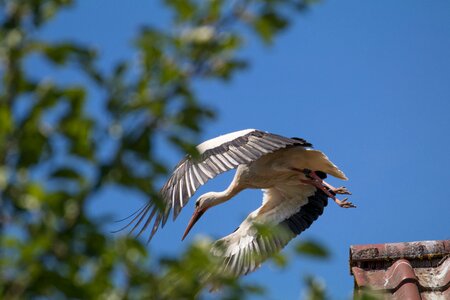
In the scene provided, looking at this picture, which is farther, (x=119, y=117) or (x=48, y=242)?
(x=119, y=117)

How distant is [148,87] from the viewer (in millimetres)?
1546

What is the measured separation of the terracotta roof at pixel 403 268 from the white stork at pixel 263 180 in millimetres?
2537

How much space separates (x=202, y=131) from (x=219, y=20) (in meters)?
0.20

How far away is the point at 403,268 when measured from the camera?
482cm

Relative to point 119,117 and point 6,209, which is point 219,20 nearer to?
point 119,117

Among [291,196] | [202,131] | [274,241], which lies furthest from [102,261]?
[291,196]

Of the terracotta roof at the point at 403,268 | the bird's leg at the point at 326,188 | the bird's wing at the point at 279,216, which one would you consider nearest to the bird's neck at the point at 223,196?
the bird's wing at the point at 279,216

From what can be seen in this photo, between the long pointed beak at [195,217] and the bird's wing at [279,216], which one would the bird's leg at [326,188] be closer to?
the bird's wing at [279,216]

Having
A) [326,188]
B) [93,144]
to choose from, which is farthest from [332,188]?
[93,144]

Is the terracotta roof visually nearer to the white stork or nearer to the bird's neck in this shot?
the white stork

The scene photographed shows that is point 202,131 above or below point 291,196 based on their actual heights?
below

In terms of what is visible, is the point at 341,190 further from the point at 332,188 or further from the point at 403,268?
the point at 403,268

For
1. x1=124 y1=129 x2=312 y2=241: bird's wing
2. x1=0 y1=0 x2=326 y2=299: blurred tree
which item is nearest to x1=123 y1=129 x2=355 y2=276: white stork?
x1=124 y1=129 x2=312 y2=241: bird's wing

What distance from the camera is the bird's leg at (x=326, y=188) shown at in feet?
27.9
